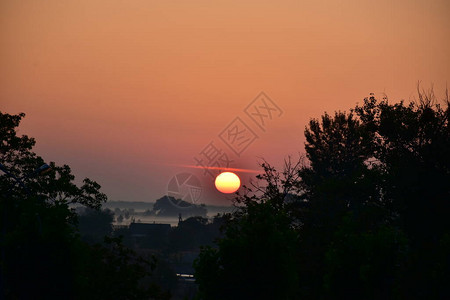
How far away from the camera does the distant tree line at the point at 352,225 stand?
22.5 metres

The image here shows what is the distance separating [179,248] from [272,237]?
126m

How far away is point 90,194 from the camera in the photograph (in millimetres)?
44438

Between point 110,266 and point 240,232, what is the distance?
8.16 m

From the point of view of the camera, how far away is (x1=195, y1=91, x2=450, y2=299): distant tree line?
22.5 meters

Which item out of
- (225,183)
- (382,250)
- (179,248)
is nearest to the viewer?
(382,250)

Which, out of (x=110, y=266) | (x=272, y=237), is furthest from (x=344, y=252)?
(x=110, y=266)

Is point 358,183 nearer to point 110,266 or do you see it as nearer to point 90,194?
point 90,194

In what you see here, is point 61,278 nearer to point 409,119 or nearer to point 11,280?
point 11,280

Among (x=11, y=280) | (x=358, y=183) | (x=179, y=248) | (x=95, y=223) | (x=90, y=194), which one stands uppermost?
(x=95, y=223)

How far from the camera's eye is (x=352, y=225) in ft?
88.5

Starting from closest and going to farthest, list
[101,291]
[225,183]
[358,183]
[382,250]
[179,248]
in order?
[382,250]
[101,291]
[358,183]
[225,183]
[179,248]

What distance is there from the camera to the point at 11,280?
23.0 meters

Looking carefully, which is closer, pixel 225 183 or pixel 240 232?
pixel 240 232

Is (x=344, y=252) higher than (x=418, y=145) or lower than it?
lower
